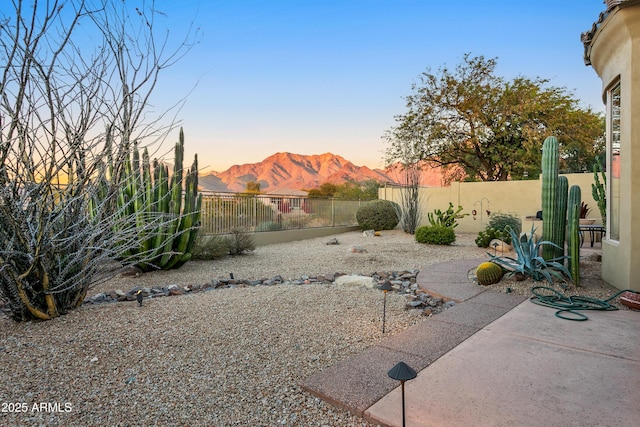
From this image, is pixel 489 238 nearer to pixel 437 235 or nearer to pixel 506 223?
pixel 437 235

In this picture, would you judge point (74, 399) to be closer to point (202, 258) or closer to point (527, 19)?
point (202, 258)

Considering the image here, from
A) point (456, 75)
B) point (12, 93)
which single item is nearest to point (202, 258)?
point (12, 93)

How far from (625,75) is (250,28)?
6720 millimetres

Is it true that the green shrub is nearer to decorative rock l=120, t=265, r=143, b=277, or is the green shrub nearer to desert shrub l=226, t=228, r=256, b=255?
desert shrub l=226, t=228, r=256, b=255

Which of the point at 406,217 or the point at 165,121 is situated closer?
the point at 165,121

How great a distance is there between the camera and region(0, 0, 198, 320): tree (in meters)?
2.95

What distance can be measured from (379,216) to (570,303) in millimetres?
10739

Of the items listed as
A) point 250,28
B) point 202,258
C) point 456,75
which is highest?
point 456,75

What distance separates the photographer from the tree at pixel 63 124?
2.95m

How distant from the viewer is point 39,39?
2949 mm

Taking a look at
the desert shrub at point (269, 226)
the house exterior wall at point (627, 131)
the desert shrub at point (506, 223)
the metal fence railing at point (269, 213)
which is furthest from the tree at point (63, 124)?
the desert shrub at point (506, 223)

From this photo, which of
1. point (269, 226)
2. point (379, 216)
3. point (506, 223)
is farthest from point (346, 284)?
point (379, 216)

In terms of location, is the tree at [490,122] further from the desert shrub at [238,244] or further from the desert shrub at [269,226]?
the desert shrub at [238,244]

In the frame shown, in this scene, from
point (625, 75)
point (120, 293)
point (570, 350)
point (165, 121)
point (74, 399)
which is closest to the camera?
point (74, 399)
